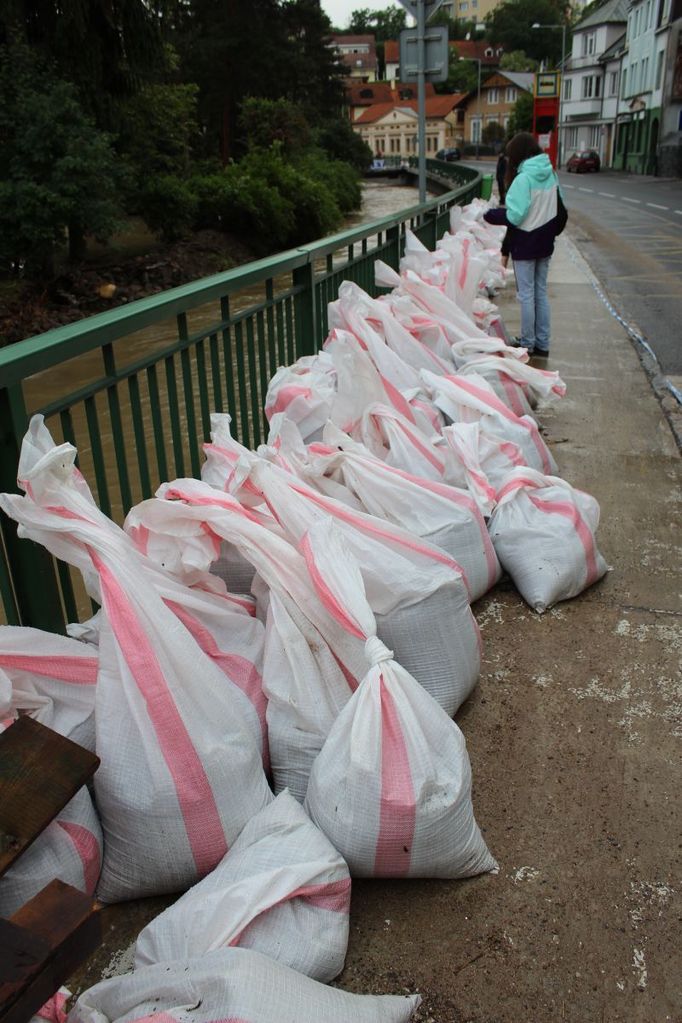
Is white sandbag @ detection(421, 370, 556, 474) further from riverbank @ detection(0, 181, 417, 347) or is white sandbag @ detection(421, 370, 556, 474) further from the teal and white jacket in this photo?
riverbank @ detection(0, 181, 417, 347)

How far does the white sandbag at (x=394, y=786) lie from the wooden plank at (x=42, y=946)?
521 mm

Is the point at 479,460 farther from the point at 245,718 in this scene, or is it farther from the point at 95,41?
the point at 95,41

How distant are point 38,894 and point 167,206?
22.8 m

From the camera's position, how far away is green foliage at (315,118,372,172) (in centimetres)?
5019

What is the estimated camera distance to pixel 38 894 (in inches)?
57.1

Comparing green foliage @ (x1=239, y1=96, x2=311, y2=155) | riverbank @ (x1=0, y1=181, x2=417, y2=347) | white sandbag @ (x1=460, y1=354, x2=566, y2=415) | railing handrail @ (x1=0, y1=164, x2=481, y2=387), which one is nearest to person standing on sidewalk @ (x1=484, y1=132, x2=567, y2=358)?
white sandbag @ (x1=460, y1=354, x2=566, y2=415)

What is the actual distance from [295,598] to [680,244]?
16.3m

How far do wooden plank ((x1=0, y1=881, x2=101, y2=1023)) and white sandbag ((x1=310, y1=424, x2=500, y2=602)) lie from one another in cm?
152

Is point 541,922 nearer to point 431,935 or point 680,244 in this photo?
point 431,935

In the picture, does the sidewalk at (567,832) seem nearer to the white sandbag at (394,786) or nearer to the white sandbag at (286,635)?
the white sandbag at (394,786)

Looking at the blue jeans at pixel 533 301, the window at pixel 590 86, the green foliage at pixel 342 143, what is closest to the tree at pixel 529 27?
the window at pixel 590 86

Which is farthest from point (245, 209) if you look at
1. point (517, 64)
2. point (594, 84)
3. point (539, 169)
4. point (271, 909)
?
point (517, 64)

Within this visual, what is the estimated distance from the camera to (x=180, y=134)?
82.6 ft

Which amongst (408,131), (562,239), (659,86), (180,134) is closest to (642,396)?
(562,239)
